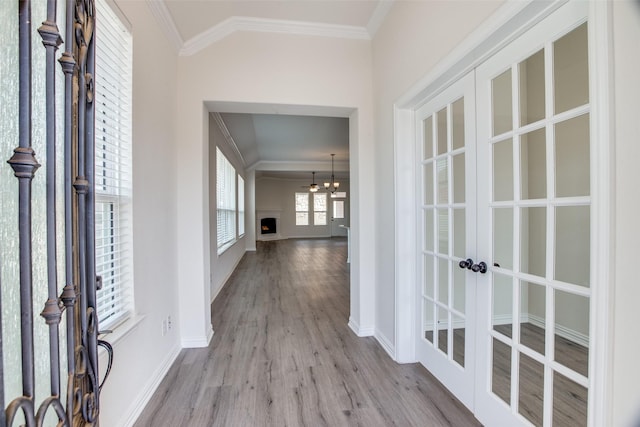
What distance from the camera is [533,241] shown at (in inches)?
54.9

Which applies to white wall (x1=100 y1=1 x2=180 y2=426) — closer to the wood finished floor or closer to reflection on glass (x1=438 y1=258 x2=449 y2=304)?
the wood finished floor

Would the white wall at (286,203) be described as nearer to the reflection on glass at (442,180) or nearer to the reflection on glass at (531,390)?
the reflection on glass at (442,180)

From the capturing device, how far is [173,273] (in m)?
2.53

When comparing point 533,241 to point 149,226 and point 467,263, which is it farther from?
point 149,226

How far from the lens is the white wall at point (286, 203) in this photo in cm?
1308

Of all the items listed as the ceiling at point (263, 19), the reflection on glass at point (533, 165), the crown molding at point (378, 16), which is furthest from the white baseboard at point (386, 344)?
the crown molding at point (378, 16)

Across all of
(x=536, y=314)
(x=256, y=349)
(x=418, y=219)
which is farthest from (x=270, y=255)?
(x=536, y=314)

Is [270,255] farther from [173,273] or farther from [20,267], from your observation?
[20,267]

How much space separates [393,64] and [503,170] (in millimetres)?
1434

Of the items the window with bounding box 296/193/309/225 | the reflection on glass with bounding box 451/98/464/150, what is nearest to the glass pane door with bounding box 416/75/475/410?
the reflection on glass with bounding box 451/98/464/150

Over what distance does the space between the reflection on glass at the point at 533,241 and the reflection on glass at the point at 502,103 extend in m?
0.46

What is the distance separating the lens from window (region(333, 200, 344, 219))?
14500 millimetres

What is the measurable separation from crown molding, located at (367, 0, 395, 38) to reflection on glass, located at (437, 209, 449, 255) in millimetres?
1791

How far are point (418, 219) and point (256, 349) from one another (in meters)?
1.85
